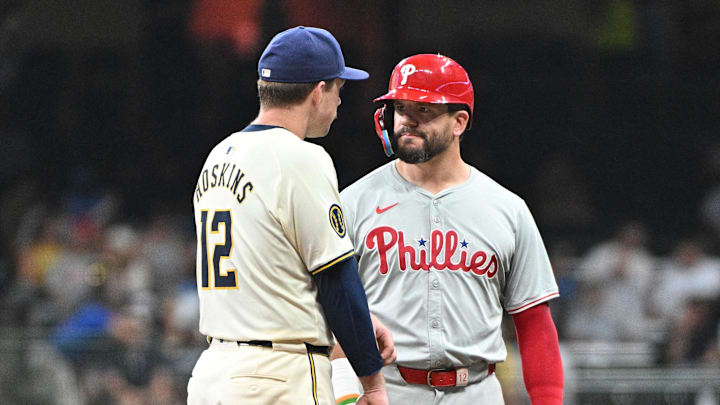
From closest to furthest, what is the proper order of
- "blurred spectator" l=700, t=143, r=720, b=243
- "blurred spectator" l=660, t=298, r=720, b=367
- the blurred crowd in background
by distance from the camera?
1. "blurred spectator" l=660, t=298, r=720, b=367
2. the blurred crowd in background
3. "blurred spectator" l=700, t=143, r=720, b=243

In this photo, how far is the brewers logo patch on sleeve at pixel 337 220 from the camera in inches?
99.2

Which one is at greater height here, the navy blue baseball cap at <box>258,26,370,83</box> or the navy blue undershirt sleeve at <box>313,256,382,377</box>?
the navy blue baseball cap at <box>258,26,370,83</box>

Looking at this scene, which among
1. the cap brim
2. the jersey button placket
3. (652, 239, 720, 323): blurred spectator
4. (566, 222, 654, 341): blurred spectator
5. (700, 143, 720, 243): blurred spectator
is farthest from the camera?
(700, 143, 720, 243): blurred spectator

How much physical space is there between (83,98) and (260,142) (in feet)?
24.9

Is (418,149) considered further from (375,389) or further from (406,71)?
(375,389)

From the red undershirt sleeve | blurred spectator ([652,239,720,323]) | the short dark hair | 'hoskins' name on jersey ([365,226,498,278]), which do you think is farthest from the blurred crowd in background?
the short dark hair

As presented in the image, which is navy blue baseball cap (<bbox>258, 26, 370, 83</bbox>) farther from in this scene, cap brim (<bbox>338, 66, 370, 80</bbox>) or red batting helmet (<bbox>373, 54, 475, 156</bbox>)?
red batting helmet (<bbox>373, 54, 475, 156</bbox>)

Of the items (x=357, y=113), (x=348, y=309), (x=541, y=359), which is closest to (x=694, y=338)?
(x=357, y=113)

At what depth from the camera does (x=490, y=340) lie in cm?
317

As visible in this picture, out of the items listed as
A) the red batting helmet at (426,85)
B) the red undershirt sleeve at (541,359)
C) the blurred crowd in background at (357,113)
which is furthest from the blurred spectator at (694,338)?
the red batting helmet at (426,85)

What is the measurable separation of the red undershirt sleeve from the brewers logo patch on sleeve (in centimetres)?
91

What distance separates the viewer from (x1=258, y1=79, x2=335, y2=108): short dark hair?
8.59 feet

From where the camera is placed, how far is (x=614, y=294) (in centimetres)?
774

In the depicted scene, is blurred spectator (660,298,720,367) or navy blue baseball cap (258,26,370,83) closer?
navy blue baseball cap (258,26,370,83)
